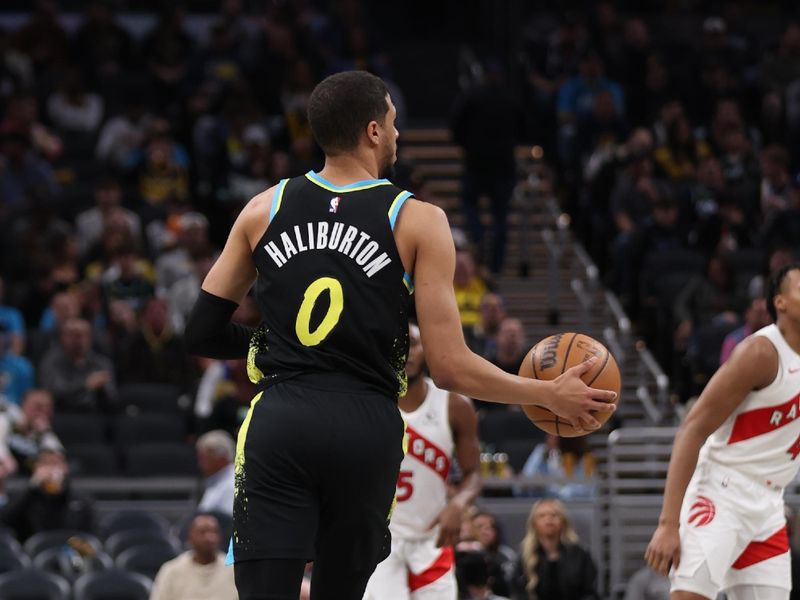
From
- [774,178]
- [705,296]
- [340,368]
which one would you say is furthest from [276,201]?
[774,178]

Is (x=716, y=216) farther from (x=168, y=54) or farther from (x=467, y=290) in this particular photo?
(x=168, y=54)

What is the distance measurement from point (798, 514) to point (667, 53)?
10768 mm

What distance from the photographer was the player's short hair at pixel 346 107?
447 cm

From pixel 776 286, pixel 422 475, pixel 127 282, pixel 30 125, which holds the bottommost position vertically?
pixel 422 475

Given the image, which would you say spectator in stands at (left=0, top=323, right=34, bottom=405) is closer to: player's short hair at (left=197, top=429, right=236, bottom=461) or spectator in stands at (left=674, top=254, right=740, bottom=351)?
player's short hair at (left=197, top=429, right=236, bottom=461)

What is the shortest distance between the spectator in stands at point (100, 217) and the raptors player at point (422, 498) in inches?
329

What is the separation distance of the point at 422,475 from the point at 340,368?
323 centimetres

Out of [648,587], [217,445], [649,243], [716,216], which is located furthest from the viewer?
[716,216]

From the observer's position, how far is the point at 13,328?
554 inches

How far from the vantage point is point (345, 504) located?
4398mm

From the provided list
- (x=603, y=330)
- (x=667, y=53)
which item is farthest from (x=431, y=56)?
(x=603, y=330)

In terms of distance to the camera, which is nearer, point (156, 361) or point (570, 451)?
point (570, 451)

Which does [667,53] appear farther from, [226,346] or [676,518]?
[226,346]

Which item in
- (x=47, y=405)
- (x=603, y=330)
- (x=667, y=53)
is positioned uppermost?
(x=667, y=53)
